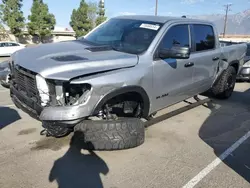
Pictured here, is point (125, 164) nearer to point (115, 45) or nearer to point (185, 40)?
point (115, 45)

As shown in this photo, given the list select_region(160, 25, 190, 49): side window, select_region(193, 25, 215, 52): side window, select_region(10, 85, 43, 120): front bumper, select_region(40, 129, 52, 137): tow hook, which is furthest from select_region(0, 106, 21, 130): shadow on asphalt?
select_region(193, 25, 215, 52): side window

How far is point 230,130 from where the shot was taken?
193 inches

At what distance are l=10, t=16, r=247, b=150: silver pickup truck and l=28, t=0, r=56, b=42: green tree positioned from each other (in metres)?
33.7

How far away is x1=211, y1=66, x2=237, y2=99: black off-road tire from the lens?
20.4 ft

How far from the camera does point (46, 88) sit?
3.14m

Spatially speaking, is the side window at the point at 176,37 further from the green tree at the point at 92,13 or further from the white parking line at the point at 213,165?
the green tree at the point at 92,13

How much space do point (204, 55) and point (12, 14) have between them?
33089 mm

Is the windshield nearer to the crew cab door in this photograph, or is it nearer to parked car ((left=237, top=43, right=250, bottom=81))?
the crew cab door

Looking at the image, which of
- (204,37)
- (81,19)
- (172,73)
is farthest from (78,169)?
(81,19)

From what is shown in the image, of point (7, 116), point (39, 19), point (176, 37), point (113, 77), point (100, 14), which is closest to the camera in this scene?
point (113, 77)

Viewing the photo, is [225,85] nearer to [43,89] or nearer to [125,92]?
[125,92]

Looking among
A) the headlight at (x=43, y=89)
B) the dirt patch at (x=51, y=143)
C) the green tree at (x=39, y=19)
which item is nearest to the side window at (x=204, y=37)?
the dirt patch at (x=51, y=143)

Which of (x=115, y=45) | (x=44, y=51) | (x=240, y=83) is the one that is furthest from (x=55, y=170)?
(x=240, y=83)

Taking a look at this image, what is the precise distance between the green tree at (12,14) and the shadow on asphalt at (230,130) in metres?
32.0
